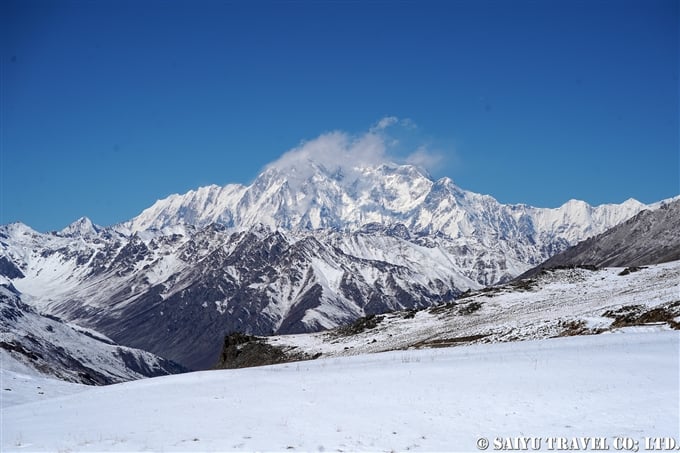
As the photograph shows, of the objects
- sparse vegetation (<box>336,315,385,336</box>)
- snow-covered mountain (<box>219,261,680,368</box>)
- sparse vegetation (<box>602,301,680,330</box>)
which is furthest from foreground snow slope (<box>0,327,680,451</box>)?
sparse vegetation (<box>336,315,385,336</box>)

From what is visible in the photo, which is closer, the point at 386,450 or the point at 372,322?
the point at 386,450

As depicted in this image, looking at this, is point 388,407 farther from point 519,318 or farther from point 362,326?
point 362,326

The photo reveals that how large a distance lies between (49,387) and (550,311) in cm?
4952

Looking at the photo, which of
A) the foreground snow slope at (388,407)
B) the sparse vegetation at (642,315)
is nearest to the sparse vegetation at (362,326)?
the sparse vegetation at (642,315)

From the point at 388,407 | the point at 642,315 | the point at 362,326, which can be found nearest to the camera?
the point at 388,407

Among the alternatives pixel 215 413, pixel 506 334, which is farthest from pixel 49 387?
pixel 506 334

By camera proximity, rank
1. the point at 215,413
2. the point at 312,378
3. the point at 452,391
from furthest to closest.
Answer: the point at 312,378 < the point at 452,391 < the point at 215,413

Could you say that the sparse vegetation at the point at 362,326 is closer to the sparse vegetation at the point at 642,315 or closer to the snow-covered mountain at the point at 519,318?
the snow-covered mountain at the point at 519,318

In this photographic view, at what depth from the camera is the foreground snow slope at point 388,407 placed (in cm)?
1978

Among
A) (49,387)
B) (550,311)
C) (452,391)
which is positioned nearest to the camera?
(452,391)

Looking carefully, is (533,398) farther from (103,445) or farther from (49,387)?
(49,387)

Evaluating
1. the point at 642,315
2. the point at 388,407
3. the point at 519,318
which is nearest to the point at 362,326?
the point at 519,318

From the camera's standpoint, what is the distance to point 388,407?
23922 millimetres

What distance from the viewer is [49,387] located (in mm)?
47719
